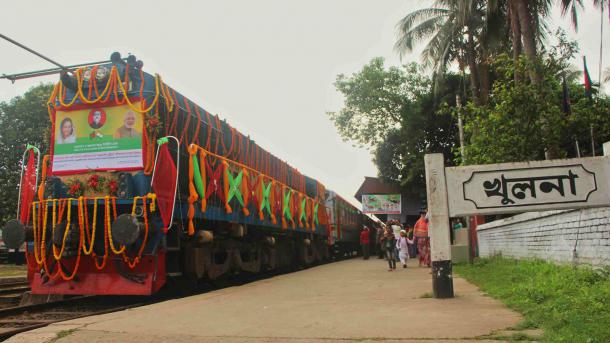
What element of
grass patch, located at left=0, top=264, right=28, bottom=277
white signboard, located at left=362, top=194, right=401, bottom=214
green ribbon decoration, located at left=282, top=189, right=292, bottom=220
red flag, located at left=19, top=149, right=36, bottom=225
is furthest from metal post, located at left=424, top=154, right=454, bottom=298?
white signboard, located at left=362, top=194, right=401, bottom=214

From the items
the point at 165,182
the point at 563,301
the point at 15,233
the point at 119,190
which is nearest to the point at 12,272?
the point at 15,233

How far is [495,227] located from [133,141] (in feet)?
34.5

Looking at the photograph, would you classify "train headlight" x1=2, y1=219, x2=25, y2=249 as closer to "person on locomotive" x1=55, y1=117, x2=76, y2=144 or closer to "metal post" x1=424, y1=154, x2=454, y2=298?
"person on locomotive" x1=55, y1=117, x2=76, y2=144

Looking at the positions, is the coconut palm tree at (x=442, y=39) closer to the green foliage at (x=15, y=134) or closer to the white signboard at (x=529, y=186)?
the white signboard at (x=529, y=186)

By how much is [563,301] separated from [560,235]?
3.75 m

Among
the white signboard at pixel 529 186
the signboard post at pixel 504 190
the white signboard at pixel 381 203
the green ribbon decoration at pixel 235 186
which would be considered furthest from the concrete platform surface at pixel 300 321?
the white signboard at pixel 381 203

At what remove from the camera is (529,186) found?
6.41 m

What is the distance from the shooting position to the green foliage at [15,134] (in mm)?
24641

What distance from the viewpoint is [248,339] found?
4160 mm

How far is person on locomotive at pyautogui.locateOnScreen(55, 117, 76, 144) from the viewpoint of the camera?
828cm

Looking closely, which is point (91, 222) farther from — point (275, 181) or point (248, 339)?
point (275, 181)

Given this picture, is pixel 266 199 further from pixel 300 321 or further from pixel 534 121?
pixel 300 321

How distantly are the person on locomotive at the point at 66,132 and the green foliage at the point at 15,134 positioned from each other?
1792 centimetres

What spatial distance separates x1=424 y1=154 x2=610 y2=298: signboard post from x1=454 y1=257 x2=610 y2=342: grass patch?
860 millimetres
